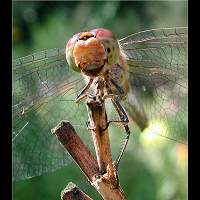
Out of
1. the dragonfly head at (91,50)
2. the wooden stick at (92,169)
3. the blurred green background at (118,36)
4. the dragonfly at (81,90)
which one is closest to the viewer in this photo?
the wooden stick at (92,169)

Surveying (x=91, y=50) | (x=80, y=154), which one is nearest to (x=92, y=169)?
(x=80, y=154)

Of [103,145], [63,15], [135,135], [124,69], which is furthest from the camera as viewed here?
[63,15]

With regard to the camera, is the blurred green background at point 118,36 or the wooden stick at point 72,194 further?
the blurred green background at point 118,36

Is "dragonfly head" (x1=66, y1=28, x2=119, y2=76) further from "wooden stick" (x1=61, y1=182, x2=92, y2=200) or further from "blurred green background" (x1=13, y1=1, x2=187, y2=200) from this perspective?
"blurred green background" (x1=13, y1=1, x2=187, y2=200)

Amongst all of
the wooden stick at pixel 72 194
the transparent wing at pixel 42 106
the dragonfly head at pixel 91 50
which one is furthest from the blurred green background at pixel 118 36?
the wooden stick at pixel 72 194

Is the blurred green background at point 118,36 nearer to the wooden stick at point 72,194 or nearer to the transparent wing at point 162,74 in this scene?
the transparent wing at point 162,74
